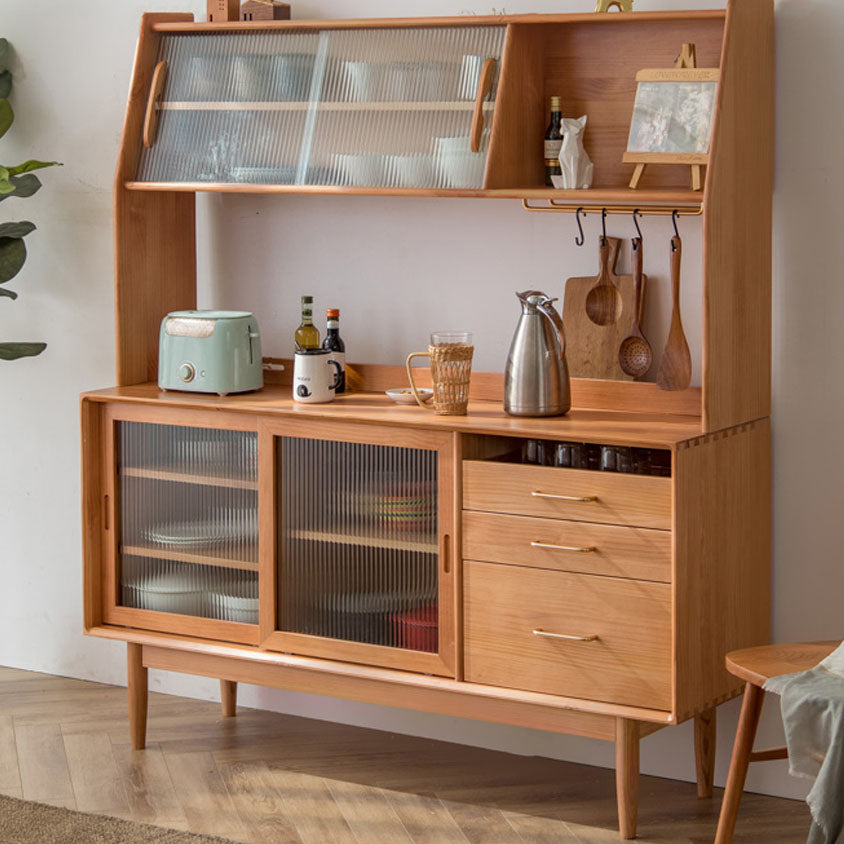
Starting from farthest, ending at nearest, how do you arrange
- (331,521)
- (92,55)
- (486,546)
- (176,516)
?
(92,55)
(176,516)
(331,521)
(486,546)

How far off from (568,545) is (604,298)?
0.70m

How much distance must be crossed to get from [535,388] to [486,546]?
39 centimetres

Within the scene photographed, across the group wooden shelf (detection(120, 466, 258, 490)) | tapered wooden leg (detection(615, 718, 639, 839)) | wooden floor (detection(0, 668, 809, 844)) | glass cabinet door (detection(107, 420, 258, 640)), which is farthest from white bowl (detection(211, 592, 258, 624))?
tapered wooden leg (detection(615, 718, 639, 839))

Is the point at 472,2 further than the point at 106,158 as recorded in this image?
No

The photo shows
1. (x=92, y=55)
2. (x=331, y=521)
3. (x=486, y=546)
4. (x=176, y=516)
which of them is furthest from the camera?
(x=92, y=55)

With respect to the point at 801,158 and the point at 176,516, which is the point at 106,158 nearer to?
the point at 176,516

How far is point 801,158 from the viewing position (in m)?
3.38

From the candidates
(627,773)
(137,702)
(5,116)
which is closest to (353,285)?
(5,116)

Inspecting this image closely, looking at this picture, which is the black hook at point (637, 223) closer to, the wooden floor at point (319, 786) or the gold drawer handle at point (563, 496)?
the gold drawer handle at point (563, 496)

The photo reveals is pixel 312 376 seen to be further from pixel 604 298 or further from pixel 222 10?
pixel 222 10

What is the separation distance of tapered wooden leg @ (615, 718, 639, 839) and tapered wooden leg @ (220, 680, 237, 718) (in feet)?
4.34

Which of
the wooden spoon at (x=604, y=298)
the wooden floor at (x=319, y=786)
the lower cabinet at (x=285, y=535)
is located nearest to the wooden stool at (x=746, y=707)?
Result: the wooden floor at (x=319, y=786)

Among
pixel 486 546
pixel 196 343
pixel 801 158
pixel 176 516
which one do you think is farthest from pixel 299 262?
pixel 801 158

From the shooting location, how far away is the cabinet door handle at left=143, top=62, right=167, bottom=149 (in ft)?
12.7
